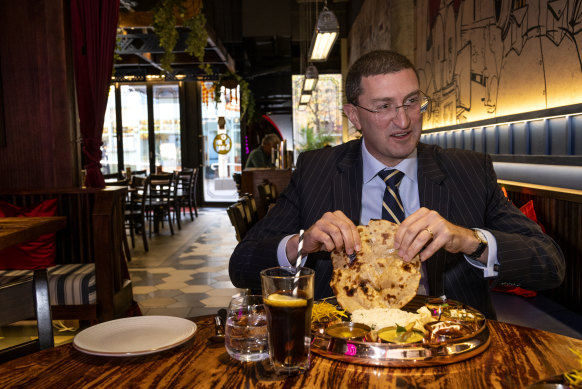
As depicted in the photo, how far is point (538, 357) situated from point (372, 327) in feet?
1.12

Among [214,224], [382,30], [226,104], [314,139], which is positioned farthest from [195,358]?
[226,104]

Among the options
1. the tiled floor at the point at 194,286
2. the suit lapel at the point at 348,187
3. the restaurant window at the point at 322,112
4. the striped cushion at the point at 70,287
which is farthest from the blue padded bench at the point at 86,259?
the restaurant window at the point at 322,112

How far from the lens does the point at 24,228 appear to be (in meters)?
3.01

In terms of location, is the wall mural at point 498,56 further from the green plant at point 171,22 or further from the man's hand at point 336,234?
the green plant at point 171,22

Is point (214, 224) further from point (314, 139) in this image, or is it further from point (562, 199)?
point (562, 199)

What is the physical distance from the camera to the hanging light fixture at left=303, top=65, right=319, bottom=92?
848 cm

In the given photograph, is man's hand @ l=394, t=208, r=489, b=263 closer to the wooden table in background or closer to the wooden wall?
the wooden wall

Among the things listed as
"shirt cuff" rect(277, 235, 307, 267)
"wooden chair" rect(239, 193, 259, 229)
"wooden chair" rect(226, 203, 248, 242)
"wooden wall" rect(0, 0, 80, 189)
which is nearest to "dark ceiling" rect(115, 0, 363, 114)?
"wooden wall" rect(0, 0, 80, 189)

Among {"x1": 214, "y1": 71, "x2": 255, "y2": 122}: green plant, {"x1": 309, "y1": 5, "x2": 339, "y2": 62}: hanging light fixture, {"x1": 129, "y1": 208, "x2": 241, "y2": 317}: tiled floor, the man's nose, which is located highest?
{"x1": 214, "y1": 71, "x2": 255, "y2": 122}: green plant

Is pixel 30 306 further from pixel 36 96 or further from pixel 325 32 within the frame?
pixel 325 32

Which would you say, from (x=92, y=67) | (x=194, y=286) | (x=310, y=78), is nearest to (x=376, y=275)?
(x=92, y=67)

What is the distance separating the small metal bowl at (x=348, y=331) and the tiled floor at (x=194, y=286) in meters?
1.38

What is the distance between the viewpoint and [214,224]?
10.5 m

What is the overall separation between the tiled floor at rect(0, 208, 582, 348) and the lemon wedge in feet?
5.20
